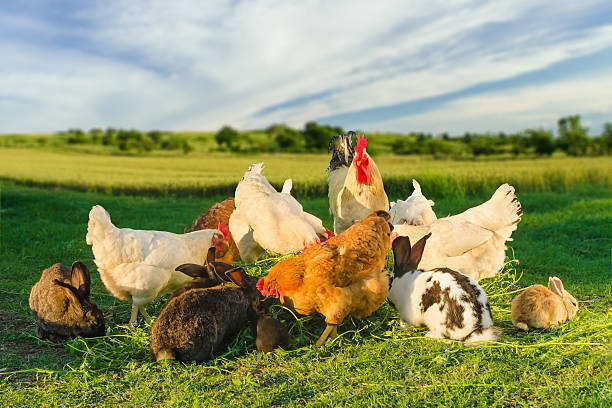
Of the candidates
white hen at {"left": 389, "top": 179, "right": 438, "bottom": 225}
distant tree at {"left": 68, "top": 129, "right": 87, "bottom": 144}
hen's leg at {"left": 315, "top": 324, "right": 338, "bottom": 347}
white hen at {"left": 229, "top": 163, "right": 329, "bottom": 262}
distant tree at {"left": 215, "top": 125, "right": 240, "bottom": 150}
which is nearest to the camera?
hen's leg at {"left": 315, "top": 324, "right": 338, "bottom": 347}

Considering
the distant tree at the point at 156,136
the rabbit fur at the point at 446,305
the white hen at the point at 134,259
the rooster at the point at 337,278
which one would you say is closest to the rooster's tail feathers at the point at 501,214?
the rabbit fur at the point at 446,305

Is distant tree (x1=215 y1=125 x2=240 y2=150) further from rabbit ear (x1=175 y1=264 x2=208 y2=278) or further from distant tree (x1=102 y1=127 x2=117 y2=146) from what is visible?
rabbit ear (x1=175 y1=264 x2=208 y2=278)

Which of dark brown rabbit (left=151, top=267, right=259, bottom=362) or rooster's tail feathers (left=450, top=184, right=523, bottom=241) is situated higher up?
rooster's tail feathers (left=450, top=184, right=523, bottom=241)

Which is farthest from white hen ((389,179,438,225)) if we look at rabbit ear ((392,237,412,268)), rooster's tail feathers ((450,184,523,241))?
rabbit ear ((392,237,412,268))

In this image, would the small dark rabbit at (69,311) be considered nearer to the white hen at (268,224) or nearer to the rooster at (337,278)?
the rooster at (337,278)

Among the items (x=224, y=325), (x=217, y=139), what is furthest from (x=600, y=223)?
(x=217, y=139)

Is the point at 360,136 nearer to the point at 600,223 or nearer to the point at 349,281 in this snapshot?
the point at 349,281

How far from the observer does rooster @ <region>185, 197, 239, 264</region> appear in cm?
591

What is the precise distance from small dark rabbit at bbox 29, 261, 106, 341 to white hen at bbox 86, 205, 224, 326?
0.72ft

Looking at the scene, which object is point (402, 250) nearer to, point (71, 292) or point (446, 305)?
point (446, 305)

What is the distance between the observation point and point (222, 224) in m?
6.28

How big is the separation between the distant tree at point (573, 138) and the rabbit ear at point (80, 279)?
30.7m

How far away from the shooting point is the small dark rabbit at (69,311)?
473 cm

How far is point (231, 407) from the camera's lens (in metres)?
3.42
